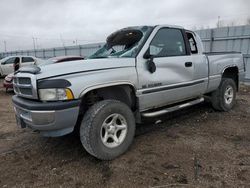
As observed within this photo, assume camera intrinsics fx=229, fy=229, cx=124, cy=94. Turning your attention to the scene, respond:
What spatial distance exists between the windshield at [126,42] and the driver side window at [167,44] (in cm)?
22

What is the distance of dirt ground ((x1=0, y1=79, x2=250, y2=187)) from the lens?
2.80 meters

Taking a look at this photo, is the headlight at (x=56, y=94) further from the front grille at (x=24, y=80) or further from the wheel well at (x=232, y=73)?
the wheel well at (x=232, y=73)

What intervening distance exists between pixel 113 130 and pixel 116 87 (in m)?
0.65

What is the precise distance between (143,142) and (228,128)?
1860mm

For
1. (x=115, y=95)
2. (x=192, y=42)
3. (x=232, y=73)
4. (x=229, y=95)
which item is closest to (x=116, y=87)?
(x=115, y=95)

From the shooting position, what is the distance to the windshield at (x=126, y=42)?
12.3 feet

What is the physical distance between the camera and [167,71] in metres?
3.94

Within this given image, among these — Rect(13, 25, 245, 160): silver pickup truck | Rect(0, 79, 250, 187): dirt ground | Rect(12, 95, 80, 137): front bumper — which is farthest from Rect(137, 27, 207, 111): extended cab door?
Rect(12, 95, 80, 137): front bumper

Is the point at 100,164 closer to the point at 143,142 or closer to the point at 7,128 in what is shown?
the point at 143,142

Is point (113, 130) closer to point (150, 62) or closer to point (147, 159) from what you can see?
point (147, 159)

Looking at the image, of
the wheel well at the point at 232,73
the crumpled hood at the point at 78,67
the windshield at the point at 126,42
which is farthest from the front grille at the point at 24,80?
the wheel well at the point at 232,73

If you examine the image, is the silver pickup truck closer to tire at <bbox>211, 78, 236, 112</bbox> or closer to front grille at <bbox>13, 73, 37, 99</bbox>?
front grille at <bbox>13, 73, 37, 99</bbox>

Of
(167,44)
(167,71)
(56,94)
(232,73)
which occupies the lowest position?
(232,73)

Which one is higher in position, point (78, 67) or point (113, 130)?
point (78, 67)
